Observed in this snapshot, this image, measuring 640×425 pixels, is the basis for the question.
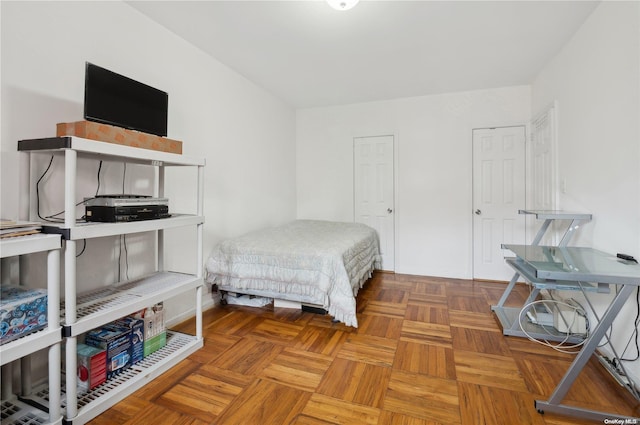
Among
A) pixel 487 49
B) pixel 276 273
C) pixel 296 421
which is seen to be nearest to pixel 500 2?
pixel 487 49

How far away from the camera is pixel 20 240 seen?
118cm

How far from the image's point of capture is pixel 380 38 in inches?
101

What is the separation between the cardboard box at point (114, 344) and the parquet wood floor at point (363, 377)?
0.71 feet

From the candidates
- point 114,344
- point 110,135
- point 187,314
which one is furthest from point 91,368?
point 110,135

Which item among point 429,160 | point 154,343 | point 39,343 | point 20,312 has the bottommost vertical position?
point 154,343

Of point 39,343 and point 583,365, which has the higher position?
point 39,343

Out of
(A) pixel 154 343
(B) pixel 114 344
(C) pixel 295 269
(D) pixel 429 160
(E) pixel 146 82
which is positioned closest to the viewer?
(B) pixel 114 344

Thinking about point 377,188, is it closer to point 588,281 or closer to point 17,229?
point 588,281

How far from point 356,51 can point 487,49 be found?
3.96 feet

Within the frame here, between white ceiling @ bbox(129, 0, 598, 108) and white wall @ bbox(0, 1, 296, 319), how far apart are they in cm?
23

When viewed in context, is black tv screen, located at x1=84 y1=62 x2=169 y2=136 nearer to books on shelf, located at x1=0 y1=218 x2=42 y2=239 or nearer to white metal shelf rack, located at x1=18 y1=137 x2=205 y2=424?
white metal shelf rack, located at x1=18 y1=137 x2=205 y2=424

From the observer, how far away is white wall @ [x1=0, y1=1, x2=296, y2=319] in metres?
1.59

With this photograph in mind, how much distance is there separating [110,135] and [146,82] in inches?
37.2

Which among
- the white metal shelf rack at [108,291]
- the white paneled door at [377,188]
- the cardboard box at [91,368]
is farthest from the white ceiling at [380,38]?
the cardboard box at [91,368]
